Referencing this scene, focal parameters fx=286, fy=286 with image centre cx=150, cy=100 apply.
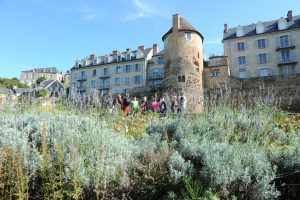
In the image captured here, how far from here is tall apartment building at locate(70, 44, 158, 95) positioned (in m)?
45.3

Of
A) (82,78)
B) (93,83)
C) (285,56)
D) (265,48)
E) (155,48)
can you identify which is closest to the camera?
(285,56)

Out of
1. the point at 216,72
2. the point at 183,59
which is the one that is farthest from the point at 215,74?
the point at 183,59

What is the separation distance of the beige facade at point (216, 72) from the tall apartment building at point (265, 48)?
10.4ft

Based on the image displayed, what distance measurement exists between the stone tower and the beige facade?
4.16 ft

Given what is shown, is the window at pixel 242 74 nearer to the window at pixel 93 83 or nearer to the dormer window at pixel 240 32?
the dormer window at pixel 240 32

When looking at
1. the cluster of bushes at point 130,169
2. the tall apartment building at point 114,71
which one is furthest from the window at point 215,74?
the cluster of bushes at point 130,169

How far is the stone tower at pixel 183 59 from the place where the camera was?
1240 inches

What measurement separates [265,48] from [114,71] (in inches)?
923

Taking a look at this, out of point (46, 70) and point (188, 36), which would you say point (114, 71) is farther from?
point (46, 70)

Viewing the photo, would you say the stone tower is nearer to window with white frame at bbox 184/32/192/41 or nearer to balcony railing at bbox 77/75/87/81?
window with white frame at bbox 184/32/192/41

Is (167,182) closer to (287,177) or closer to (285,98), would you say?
(287,177)

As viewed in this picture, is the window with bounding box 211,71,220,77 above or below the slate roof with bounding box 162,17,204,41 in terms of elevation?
below

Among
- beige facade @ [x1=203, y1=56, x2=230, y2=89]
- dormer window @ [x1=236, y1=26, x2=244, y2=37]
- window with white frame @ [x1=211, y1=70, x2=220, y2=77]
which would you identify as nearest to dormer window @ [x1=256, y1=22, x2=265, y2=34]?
dormer window @ [x1=236, y1=26, x2=244, y2=37]

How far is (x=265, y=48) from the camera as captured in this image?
1435 inches
